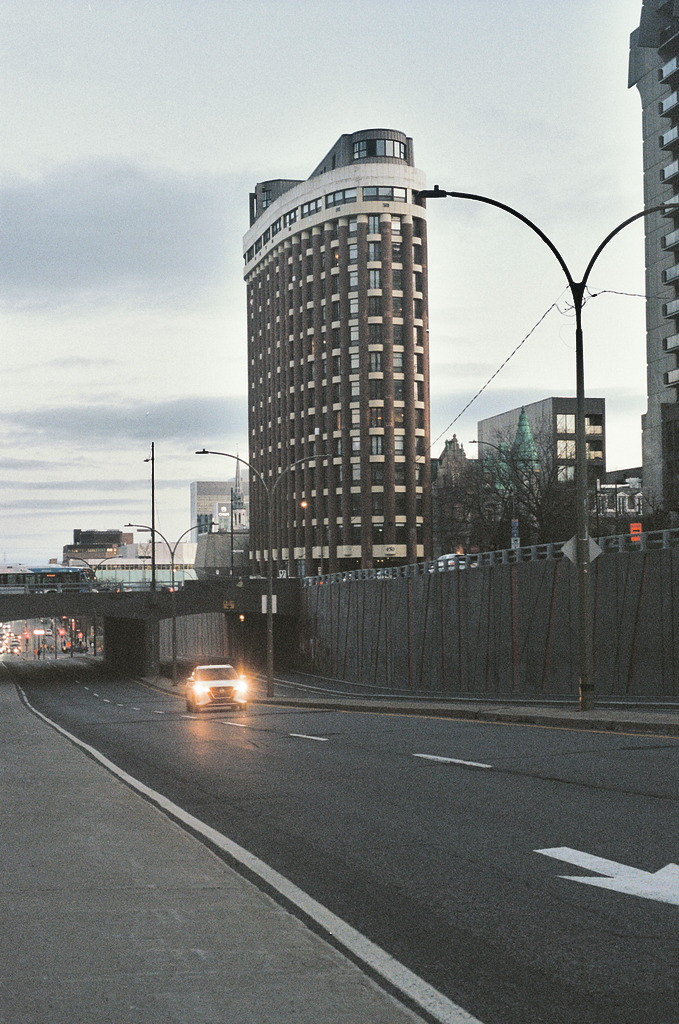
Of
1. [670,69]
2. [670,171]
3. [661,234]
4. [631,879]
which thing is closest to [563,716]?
[631,879]

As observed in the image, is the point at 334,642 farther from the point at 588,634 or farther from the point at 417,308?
the point at 417,308

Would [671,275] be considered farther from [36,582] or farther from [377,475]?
[36,582]

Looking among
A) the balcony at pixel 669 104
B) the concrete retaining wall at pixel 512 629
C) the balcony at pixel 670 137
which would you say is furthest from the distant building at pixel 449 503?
the balcony at pixel 669 104

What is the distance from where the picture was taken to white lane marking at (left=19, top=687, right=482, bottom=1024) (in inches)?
201

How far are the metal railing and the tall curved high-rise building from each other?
4580 cm

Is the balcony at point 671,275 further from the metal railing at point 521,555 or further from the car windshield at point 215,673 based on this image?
the car windshield at point 215,673

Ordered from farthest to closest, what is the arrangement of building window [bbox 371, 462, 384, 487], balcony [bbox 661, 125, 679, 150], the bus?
building window [bbox 371, 462, 384, 487], balcony [bbox 661, 125, 679, 150], the bus

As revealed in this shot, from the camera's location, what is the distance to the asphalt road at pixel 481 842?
220 inches

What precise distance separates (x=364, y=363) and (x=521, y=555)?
263 ft

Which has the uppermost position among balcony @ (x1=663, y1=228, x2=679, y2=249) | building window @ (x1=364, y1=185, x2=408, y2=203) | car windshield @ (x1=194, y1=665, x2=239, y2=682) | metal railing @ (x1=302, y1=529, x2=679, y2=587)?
building window @ (x1=364, y1=185, x2=408, y2=203)

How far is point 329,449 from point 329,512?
7213 mm

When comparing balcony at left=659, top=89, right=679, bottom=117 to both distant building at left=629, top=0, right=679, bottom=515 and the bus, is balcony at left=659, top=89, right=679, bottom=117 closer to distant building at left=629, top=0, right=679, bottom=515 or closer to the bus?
distant building at left=629, top=0, right=679, bottom=515

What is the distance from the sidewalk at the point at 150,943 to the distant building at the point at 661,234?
78.0 m

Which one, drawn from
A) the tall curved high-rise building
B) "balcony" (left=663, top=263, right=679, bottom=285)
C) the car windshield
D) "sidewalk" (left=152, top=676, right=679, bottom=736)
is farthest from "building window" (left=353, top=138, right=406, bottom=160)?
"sidewalk" (left=152, top=676, right=679, bottom=736)
